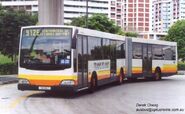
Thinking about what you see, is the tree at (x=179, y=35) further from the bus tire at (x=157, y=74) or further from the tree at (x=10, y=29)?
the bus tire at (x=157, y=74)

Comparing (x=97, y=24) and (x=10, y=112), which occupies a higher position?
(x=97, y=24)

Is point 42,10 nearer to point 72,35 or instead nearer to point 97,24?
point 97,24

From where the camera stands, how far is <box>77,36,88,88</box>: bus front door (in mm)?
19000

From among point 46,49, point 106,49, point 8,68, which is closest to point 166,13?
point 8,68

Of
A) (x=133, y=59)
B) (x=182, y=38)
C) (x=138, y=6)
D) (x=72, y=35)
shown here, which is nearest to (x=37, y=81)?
(x=72, y=35)

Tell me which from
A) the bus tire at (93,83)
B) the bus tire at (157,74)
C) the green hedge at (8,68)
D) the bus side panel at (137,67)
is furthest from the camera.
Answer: the green hedge at (8,68)

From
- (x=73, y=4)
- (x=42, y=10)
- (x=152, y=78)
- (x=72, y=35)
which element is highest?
(x=73, y=4)

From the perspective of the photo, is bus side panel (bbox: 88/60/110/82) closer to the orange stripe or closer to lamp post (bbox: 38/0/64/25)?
the orange stripe

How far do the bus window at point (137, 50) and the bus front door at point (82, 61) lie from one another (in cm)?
1053

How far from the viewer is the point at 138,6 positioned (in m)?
180

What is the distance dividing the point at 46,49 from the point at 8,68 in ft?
74.5

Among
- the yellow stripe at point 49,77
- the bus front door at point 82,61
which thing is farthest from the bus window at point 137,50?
the yellow stripe at point 49,77

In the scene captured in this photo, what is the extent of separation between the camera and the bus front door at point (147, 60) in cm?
3131

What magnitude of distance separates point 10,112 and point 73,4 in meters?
144
